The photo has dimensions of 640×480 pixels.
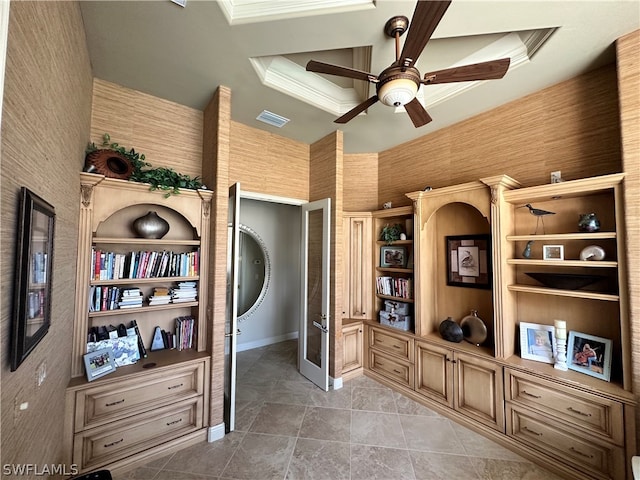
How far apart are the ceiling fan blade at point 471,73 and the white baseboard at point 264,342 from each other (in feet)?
14.6

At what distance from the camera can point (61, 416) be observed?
1760 millimetres

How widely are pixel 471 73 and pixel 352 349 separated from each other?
10.5 ft

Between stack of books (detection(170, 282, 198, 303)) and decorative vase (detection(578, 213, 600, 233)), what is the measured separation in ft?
11.1

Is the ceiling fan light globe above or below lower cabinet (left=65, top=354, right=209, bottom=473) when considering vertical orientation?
above

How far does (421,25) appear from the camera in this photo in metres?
1.37

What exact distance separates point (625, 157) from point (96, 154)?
13.2ft

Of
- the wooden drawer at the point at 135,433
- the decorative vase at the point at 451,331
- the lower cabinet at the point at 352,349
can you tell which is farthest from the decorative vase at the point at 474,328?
the wooden drawer at the point at 135,433

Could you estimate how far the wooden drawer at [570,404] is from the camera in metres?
1.87

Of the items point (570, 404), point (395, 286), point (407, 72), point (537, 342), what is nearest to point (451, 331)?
point (537, 342)

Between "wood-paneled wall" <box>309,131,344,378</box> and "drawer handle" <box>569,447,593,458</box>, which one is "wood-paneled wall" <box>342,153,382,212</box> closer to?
"wood-paneled wall" <box>309,131,344,378</box>

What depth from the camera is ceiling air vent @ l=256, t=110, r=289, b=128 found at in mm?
3023

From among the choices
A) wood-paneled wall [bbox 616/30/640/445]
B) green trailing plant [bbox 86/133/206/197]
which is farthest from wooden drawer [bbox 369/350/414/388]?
green trailing plant [bbox 86/133/206/197]

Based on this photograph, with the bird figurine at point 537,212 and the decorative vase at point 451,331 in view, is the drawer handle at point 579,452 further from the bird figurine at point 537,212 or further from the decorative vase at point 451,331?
the bird figurine at point 537,212

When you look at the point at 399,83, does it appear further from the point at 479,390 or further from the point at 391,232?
A: the point at 479,390
